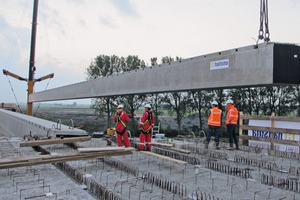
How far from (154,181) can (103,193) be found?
44.2 inches

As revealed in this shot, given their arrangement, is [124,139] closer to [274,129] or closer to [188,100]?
[274,129]

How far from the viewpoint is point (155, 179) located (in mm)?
5285

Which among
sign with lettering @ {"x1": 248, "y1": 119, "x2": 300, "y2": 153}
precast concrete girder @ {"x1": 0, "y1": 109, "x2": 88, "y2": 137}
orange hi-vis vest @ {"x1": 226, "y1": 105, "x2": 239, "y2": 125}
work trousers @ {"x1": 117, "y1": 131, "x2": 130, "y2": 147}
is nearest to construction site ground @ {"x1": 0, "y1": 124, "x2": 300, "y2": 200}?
sign with lettering @ {"x1": 248, "y1": 119, "x2": 300, "y2": 153}

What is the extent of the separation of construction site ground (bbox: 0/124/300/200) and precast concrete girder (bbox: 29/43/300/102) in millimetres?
1685

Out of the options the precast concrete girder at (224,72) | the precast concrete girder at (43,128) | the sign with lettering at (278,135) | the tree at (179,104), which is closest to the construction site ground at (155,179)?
the sign with lettering at (278,135)

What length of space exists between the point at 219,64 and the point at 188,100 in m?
36.3

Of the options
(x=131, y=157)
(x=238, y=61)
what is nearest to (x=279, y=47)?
(x=238, y=61)

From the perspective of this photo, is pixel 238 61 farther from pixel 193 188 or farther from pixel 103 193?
pixel 103 193

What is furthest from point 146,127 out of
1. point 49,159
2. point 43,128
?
point 43,128

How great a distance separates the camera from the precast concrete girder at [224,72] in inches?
134

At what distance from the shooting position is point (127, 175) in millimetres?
5742

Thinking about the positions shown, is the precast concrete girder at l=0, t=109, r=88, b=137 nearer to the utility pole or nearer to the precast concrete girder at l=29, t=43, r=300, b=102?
the utility pole

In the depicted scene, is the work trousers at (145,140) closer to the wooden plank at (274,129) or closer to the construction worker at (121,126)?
the construction worker at (121,126)

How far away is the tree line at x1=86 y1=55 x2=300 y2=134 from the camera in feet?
113
